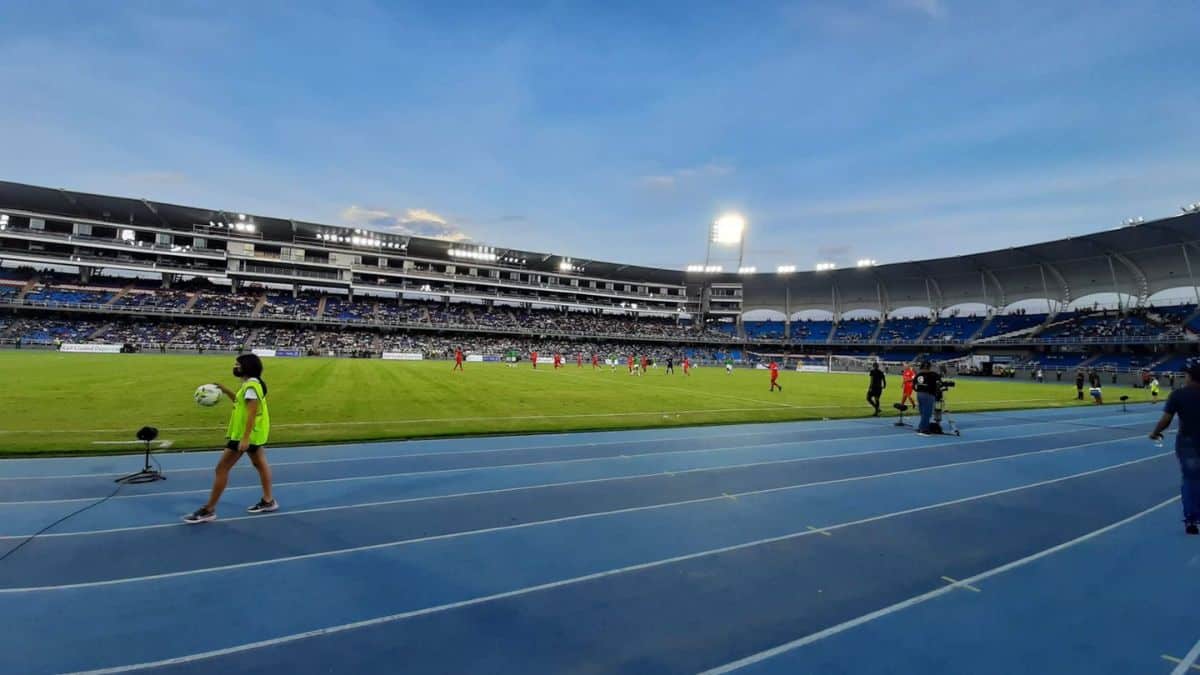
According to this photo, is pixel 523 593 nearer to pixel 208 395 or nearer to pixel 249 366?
pixel 249 366

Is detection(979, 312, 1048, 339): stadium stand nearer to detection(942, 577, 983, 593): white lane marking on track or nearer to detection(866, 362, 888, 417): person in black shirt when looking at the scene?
detection(866, 362, 888, 417): person in black shirt

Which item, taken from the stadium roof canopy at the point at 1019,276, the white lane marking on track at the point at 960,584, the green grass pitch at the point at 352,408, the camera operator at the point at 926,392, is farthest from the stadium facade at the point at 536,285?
the white lane marking on track at the point at 960,584

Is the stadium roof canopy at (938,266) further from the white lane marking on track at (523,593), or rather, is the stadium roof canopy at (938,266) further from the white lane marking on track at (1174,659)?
the white lane marking on track at (1174,659)

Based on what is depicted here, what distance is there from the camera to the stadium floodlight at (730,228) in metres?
69.9

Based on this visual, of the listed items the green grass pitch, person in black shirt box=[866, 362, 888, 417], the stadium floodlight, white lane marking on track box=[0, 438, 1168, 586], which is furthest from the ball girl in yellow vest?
the stadium floodlight

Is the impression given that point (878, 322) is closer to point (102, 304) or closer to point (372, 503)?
point (372, 503)

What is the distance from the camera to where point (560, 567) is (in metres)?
4.69

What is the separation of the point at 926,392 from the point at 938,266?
2541 inches

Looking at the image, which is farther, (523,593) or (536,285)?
(536,285)

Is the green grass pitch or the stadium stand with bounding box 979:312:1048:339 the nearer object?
the green grass pitch

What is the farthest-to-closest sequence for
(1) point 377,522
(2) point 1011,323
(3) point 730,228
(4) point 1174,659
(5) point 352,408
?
(3) point 730,228
(2) point 1011,323
(5) point 352,408
(1) point 377,522
(4) point 1174,659

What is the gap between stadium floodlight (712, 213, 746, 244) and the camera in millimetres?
69938

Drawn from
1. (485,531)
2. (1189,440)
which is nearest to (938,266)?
(1189,440)

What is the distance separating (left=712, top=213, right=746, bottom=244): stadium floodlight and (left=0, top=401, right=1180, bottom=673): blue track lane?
64.4 metres
